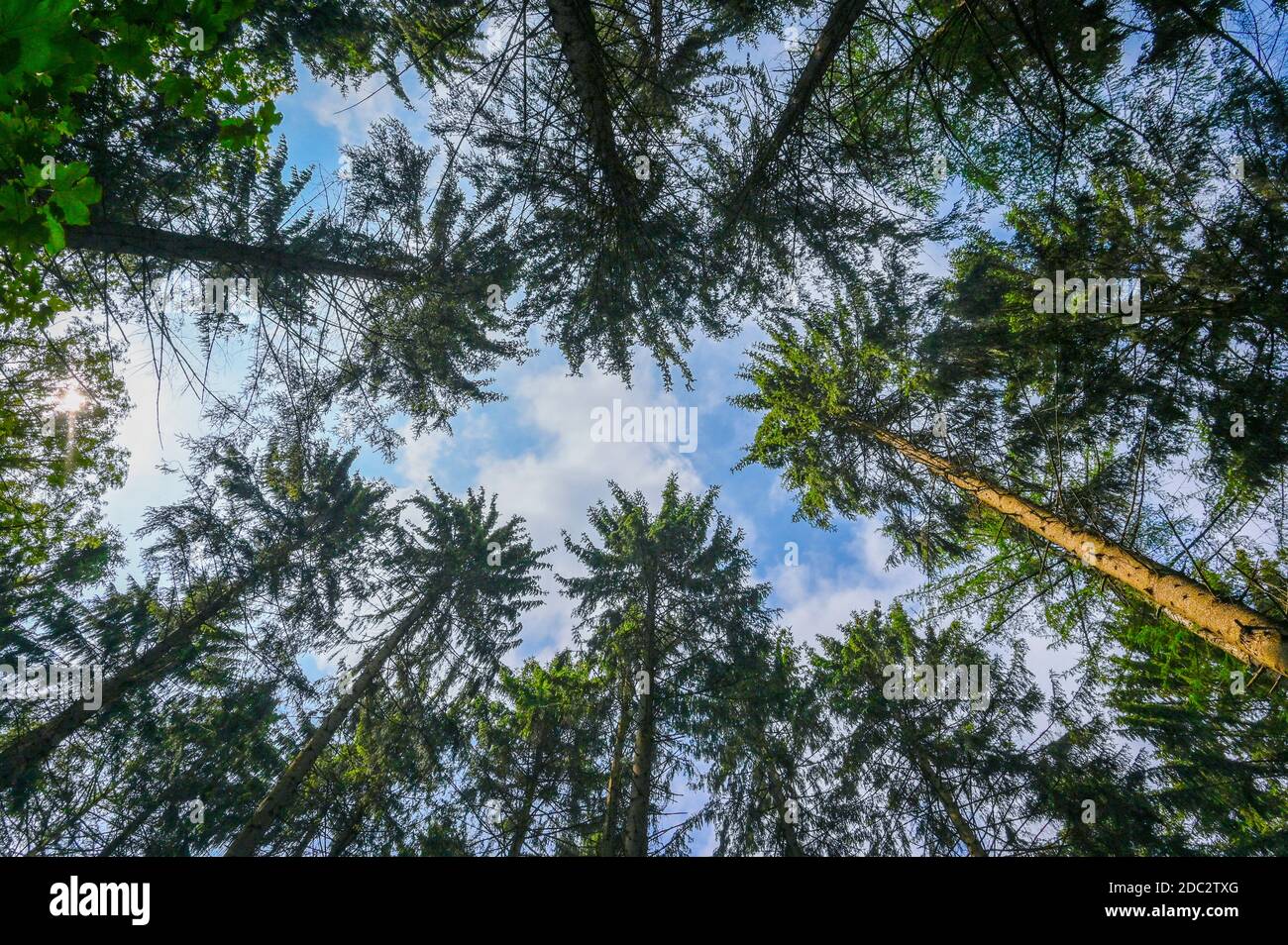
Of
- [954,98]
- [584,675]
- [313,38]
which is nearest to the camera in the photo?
[954,98]

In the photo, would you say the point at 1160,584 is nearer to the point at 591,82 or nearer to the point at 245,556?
the point at 591,82

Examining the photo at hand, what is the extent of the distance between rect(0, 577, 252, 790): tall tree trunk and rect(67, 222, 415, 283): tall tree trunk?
3287mm

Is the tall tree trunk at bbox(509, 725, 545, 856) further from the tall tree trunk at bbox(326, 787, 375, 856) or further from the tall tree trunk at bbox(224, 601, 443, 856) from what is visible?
the tall tree trunk at bbox(224, 601, 443, 856)

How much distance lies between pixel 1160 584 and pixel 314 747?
1051 cm

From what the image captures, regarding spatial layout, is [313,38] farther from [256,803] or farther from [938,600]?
[256,803]

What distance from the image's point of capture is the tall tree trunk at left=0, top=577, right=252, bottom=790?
517 centimetres

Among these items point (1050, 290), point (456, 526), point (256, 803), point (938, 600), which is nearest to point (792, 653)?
point (938, 600)

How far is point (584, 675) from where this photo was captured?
28.9 feet

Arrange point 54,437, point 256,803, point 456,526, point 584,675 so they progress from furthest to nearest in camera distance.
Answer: point 456,526
point 584,675
point 256,803
point 54,437

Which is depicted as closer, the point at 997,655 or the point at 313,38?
the point at 313,38

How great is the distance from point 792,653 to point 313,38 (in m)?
11.2

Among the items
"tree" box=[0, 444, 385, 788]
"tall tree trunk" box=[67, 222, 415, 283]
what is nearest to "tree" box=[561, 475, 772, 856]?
"tree" box=[0, 444, 385, 788]

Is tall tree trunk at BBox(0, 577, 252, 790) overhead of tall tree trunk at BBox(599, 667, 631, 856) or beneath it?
overhead

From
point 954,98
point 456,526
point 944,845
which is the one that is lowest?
point 944,845
